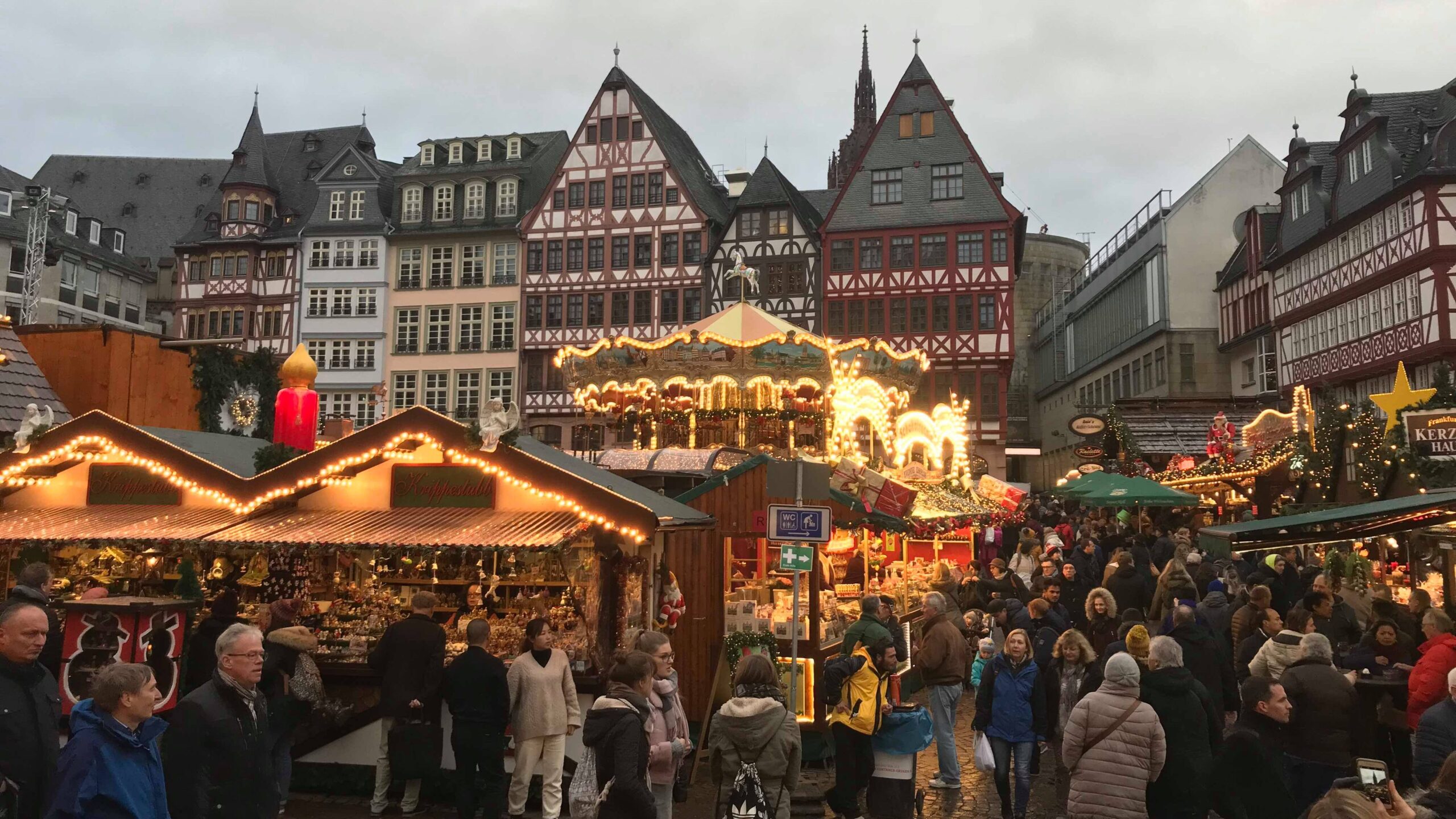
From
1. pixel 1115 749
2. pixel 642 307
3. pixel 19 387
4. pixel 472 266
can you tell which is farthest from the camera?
pixel 472 266

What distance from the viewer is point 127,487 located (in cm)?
1190

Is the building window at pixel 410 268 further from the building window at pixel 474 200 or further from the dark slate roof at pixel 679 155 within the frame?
the dark slate roof at pixel 679 155

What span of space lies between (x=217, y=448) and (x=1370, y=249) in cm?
2672

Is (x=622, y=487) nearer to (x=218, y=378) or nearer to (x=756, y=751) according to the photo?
(x=756, y=751)

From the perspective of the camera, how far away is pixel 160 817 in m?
4.31

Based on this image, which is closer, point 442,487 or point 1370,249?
point 442,487

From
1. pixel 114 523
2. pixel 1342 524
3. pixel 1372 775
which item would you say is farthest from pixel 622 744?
pixel 114 523

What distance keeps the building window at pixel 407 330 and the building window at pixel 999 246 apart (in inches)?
805

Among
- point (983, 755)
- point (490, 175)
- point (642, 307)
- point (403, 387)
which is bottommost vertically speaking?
point (983, 755)

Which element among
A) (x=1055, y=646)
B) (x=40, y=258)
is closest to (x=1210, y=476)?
(x=1055, y=646)

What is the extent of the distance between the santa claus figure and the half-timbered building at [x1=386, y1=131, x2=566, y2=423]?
75.9 feet

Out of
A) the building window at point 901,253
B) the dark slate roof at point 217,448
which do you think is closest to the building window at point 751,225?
the building window at point 901,253

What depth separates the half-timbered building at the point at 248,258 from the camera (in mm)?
42375

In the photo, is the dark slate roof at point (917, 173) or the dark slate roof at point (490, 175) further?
the dark slate roof at point (490, 175)
